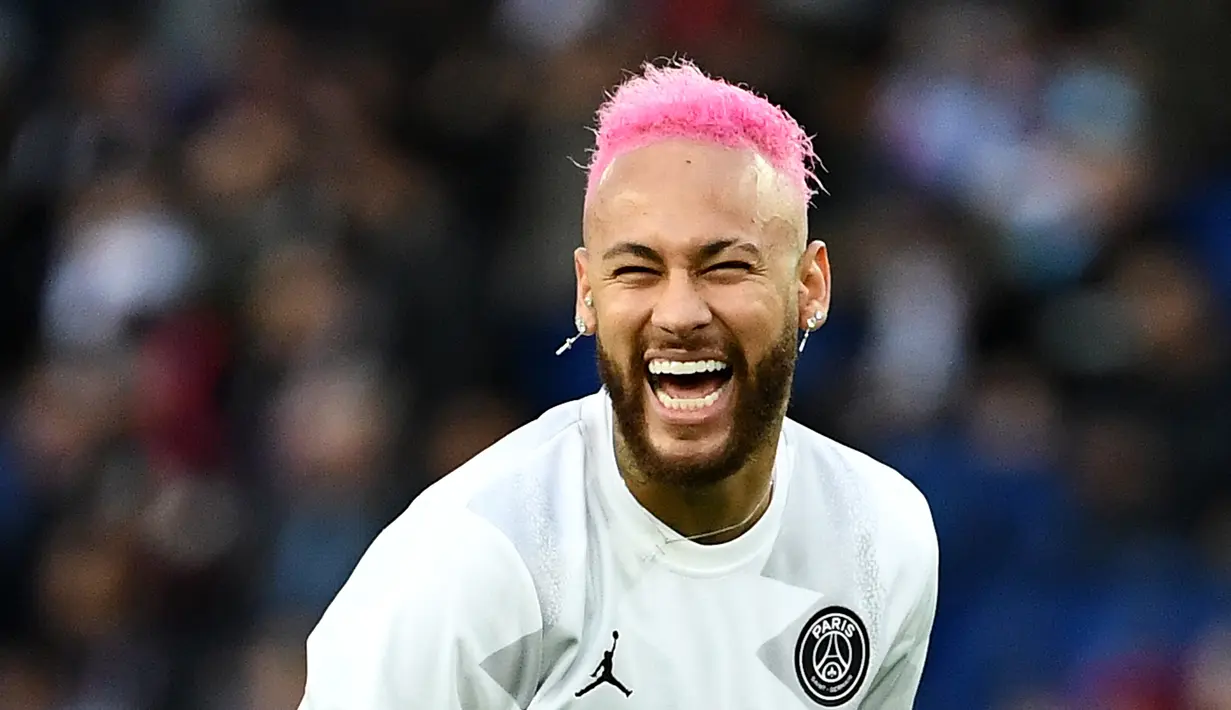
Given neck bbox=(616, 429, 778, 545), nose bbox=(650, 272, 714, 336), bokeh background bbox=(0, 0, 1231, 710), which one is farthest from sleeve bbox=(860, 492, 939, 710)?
bokeh background bbox=(0, 0, 1231, 710)

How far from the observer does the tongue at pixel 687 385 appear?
266 centimetres

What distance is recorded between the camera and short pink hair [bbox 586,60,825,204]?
265cm

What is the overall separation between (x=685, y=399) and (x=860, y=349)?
2782 millimetres

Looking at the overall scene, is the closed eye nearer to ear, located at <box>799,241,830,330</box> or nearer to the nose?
the nose

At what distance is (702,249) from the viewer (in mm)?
2594

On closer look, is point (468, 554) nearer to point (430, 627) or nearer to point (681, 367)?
point (430, 627)

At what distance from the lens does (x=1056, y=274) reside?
553 cm

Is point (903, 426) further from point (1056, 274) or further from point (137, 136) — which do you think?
point (137, 136)

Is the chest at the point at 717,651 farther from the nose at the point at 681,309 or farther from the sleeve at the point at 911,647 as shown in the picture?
the nose at the point at 681,309

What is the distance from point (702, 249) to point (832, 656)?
2.35ft

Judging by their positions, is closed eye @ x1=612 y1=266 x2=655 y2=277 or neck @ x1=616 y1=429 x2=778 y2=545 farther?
neck @ x1=616 y1=429 x2=778 y2=545

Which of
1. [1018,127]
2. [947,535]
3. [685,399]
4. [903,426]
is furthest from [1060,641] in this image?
[685,399]

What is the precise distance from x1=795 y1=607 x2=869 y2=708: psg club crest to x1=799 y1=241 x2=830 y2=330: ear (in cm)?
47

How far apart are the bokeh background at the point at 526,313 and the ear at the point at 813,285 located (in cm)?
226
